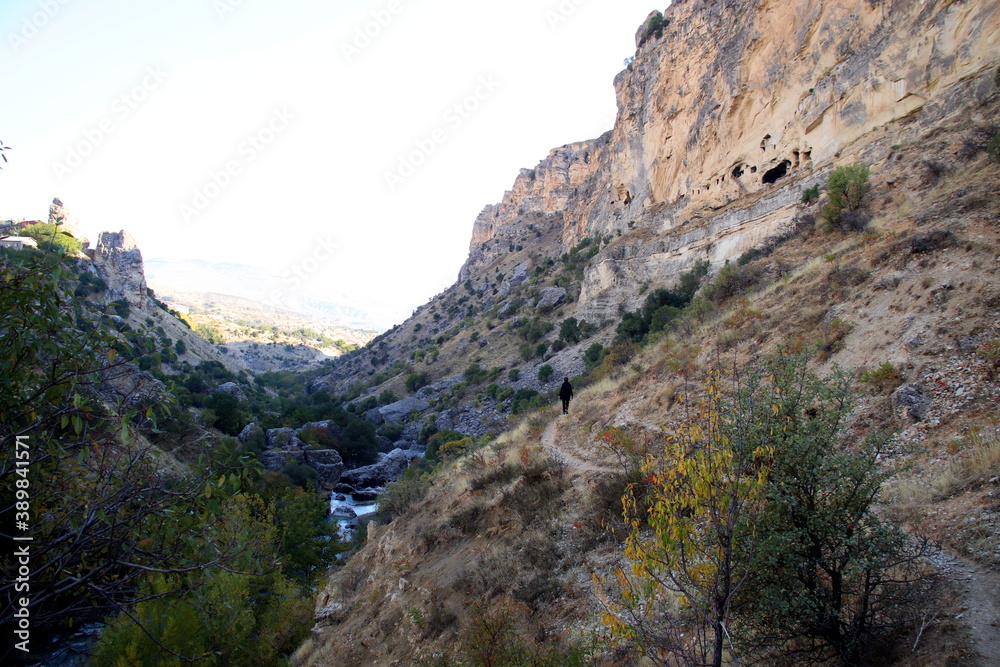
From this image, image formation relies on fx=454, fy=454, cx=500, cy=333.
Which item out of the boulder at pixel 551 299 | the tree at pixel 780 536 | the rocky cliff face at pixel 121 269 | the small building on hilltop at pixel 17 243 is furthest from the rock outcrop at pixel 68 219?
the tree at pixel 780 536

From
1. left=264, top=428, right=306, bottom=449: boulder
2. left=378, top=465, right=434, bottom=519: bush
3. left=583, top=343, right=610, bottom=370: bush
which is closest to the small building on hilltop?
left=378, top=465, right=434, bottom=519: bush

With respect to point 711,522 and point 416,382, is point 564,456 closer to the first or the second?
point 711,522

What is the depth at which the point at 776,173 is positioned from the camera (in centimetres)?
2156

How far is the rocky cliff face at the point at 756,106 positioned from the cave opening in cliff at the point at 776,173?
6cm

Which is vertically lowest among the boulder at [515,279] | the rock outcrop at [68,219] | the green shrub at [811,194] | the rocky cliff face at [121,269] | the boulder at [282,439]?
the green shrub at [811,194]

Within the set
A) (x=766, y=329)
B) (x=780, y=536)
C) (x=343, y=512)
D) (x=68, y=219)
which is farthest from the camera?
(x=68, y=219)

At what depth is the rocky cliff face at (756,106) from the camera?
14.3m

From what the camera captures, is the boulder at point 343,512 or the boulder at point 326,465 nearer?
the boulder at point 343,512

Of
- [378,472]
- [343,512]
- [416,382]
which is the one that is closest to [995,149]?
[343,512]

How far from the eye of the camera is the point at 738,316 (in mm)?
11391

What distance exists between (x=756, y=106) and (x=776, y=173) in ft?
13.7

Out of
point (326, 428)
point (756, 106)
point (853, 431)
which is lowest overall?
point (853, 431)

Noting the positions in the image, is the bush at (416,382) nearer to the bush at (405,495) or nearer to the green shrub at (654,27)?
the bush at (405,495)

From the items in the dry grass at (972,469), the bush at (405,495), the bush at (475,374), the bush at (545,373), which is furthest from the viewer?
the bush at (475,374)
